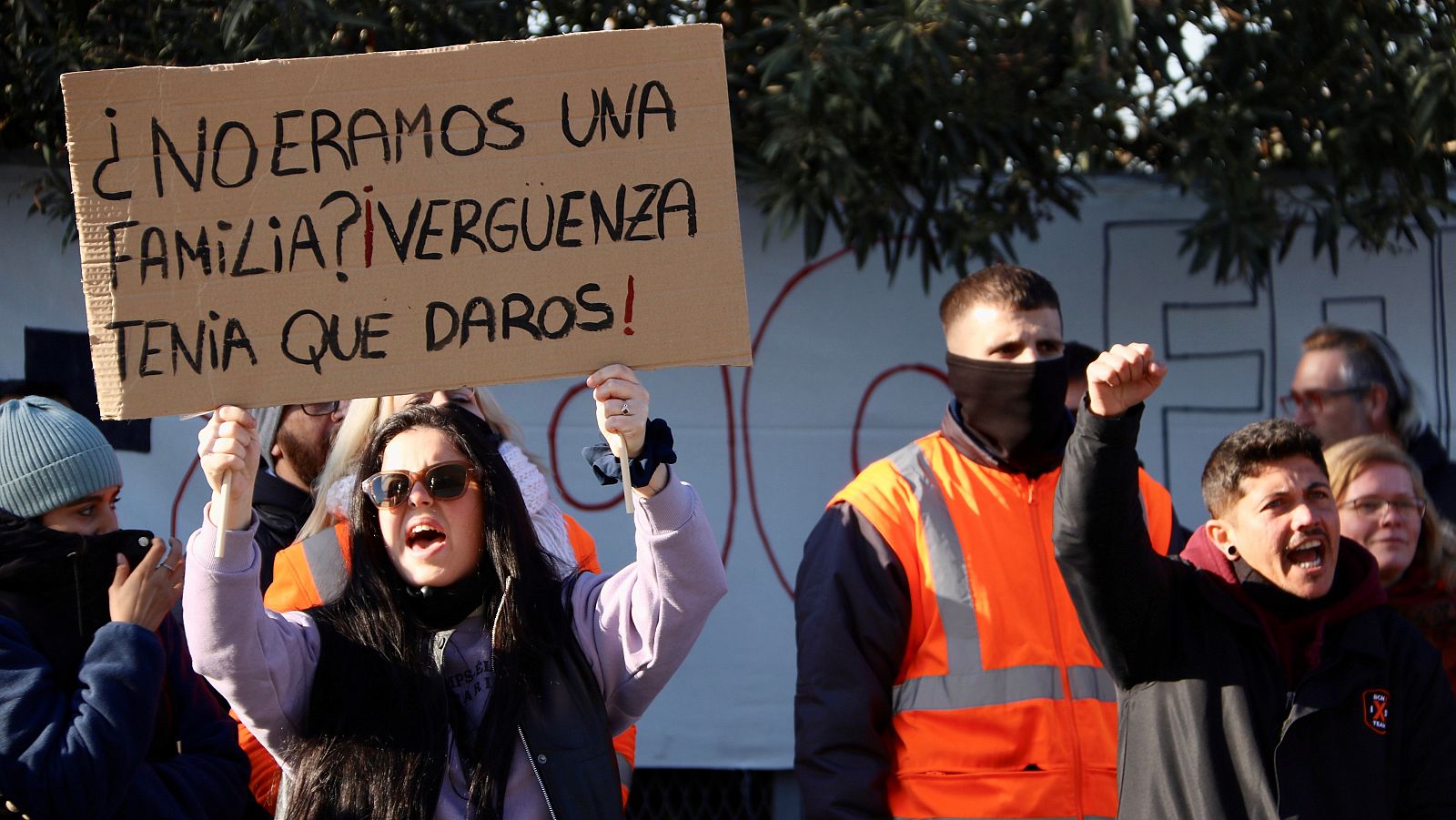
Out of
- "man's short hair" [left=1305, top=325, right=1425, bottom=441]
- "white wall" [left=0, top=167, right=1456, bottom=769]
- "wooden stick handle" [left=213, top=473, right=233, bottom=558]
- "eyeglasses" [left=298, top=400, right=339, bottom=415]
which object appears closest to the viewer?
"wooden stick handle" [left=213, top=473, right=233, bottom=558]

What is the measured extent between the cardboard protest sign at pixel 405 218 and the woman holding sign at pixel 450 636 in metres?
0.13

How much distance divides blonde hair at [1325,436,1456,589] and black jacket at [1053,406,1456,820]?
71 cm

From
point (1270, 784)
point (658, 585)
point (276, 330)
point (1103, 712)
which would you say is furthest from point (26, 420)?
point (1270, 784)

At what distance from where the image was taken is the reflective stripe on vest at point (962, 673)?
282 centimetres

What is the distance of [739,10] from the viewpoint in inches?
182

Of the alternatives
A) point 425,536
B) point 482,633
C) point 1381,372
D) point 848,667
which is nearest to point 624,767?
point 848,667

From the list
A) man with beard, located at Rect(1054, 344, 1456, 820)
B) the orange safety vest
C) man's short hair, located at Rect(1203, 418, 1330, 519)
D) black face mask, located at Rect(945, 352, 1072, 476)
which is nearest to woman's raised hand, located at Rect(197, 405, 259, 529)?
the orange safety vest

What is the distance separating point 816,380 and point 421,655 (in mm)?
2346

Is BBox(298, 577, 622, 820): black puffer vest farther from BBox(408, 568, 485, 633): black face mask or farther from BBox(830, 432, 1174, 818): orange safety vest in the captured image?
BBox(830, 432, 1174, 818): orange safety vest

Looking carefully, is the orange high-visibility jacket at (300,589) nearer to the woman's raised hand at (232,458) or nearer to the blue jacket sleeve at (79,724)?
the blue jacket sleeve at (79,724)

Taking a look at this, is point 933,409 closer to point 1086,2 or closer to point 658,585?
point 1086,2

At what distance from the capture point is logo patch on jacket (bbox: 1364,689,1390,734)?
2.63 meters

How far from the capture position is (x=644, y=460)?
221 cm

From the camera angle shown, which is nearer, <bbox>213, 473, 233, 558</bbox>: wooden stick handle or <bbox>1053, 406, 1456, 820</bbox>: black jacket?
<bbox>213, 473, 233, 558</bbox>: wooden stick handle
